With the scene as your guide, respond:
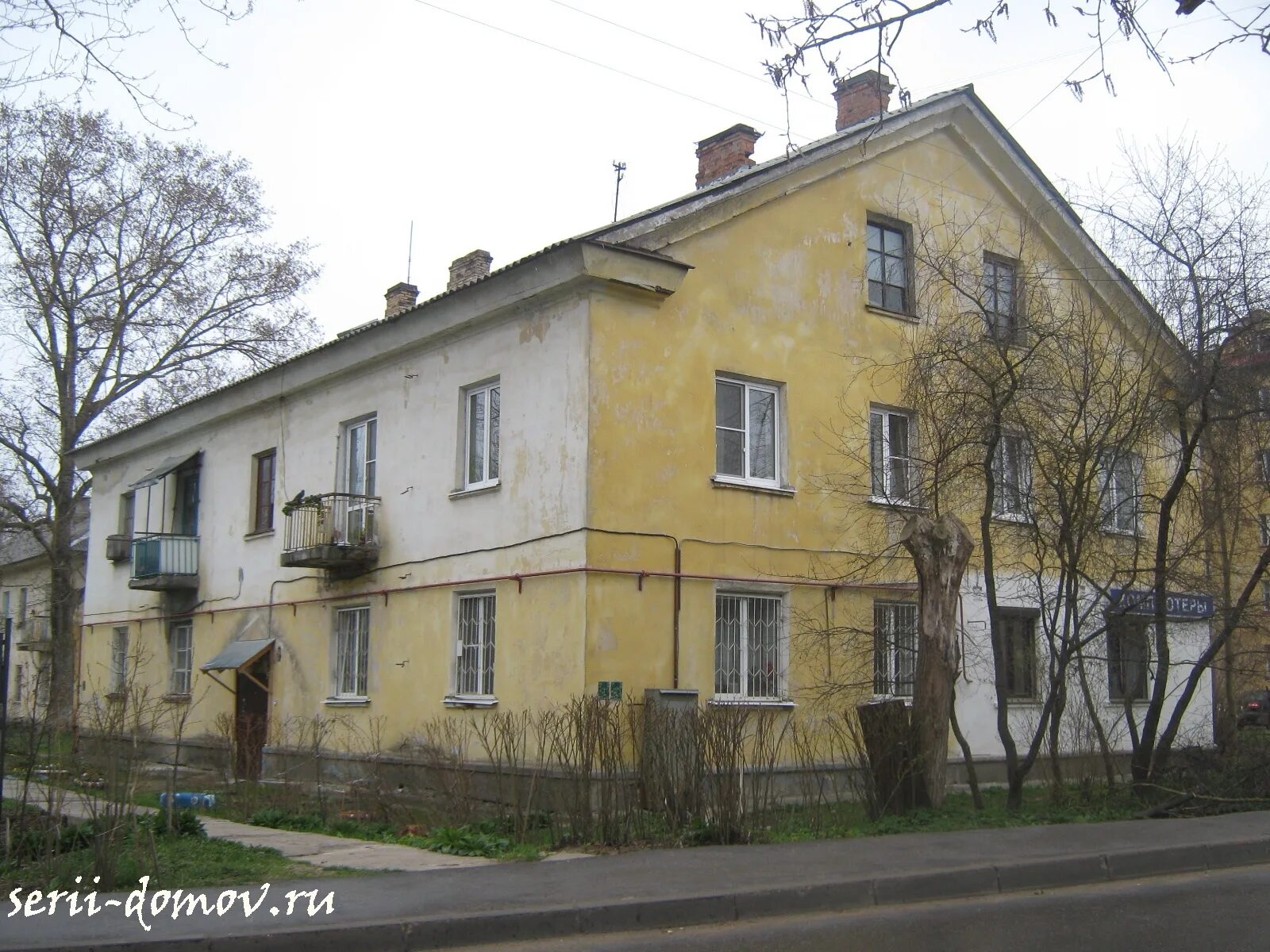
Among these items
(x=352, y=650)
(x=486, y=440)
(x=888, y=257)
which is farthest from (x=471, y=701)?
(x=888, y=257)

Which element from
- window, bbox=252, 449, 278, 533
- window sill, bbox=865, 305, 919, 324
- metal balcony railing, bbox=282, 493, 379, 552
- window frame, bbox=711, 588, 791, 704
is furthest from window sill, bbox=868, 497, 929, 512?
window, bbox=252, 449, 278, 533

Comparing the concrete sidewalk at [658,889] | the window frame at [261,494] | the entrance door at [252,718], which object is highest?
the window frame at [261,494]

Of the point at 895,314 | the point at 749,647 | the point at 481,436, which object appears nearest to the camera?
the point at 749,647

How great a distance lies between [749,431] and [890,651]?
359 centimetres

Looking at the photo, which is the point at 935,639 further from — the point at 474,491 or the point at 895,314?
the point at 895,314

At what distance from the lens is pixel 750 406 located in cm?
1625

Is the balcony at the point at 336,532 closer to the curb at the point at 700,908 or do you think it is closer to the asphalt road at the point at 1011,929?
the curb at the point at 700,908

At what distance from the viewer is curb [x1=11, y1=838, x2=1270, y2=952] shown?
290 inches

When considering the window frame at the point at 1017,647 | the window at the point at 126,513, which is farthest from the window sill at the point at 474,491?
the window at the point at 126,513

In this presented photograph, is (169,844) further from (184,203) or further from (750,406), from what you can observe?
(184,203)

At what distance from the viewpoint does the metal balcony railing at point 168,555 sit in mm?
23125

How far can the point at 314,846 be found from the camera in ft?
37.7

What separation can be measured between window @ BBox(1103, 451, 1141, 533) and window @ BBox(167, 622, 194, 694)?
16595 millimetres

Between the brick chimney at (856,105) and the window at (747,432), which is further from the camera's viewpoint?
the brick chimney at (856,105)
